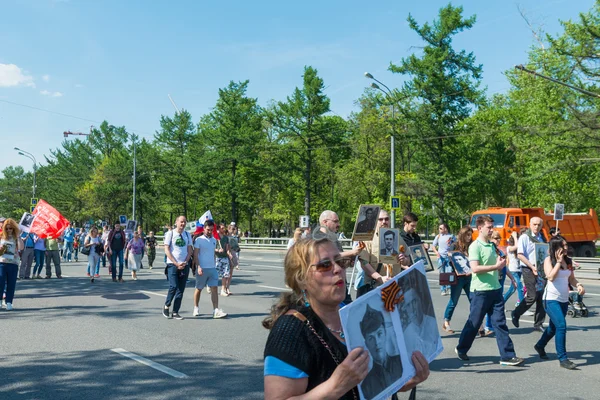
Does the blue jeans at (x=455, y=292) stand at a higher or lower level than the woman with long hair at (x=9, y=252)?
lower

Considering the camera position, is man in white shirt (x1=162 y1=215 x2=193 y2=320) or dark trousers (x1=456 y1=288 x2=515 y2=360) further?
man in white shirt (x1=162 y1=215 x2=193 y2=320)

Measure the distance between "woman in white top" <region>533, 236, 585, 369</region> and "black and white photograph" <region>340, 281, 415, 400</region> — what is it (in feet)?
17.4

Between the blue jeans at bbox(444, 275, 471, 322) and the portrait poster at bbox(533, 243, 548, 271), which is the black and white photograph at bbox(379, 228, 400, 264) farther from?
the portrait poster at bbox(533, 243, 548, 271)

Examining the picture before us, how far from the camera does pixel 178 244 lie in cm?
1067

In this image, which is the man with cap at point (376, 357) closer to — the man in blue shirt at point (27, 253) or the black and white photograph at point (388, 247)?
the black and white photograph at point (388, 247)

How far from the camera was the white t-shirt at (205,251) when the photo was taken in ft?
35.3

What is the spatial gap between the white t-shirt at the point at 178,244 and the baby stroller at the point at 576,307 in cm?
705

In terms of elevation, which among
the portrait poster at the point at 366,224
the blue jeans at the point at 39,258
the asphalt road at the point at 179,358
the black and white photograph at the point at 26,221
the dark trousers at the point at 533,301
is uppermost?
the black and white photograph at the point at 26,221

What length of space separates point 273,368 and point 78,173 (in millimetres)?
85830

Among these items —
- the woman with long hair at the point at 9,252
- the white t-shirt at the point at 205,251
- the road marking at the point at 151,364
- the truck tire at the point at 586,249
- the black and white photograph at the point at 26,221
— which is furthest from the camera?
the truck tire at the point at 586,249

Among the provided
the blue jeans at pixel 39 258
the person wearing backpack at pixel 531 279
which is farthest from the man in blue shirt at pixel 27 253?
the person wearing backpack at pixel 531 279

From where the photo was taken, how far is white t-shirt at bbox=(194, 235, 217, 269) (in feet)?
35.3

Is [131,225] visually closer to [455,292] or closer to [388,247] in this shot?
[455,292]

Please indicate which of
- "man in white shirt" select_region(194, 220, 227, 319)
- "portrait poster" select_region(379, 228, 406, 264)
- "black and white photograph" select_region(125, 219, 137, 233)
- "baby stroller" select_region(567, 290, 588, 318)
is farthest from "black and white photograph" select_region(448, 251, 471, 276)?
"black and white photograph" select_region(125, 219, 137, 233)
